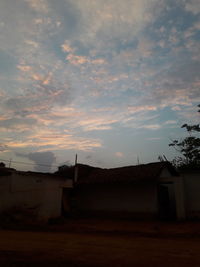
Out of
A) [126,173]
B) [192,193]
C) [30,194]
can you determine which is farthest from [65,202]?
[192,193]

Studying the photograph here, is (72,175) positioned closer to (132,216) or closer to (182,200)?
(132,216)

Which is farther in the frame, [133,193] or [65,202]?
[65,202]

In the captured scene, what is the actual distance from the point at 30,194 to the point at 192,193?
11149 mm

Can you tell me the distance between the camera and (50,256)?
5766mm

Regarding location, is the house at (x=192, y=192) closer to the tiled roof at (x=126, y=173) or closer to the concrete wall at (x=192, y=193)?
the concrete wall at (x=192, y=193)

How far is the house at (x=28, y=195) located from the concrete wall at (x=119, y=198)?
4516 mm

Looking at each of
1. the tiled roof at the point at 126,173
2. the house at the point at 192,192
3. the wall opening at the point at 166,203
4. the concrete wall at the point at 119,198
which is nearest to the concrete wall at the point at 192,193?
the house at the point at 192,192

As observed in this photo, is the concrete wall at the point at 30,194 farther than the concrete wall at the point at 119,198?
No

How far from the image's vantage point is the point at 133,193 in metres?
17.1

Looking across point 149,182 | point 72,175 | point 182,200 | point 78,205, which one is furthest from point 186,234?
point 72,175

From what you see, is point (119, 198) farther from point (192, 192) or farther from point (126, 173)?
point (192, 192)

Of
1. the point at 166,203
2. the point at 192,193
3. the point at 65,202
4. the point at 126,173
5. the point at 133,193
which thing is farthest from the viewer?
the point at 65,202

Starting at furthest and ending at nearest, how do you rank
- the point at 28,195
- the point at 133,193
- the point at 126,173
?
the point at 126,173, the point at 133,193, the point at 28,195

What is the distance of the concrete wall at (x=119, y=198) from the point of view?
1617 cm
